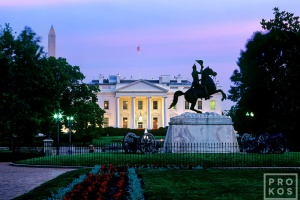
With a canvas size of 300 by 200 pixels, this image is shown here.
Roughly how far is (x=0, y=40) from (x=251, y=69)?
2380 cm

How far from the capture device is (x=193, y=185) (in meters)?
15.3

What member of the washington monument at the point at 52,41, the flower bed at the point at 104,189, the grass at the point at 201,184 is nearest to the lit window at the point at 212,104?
the washington monument at the point at 52,41

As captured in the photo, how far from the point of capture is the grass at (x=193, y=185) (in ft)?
43.0

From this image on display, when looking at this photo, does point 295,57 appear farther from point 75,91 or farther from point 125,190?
point 75,91

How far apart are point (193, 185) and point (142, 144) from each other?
43.3ft

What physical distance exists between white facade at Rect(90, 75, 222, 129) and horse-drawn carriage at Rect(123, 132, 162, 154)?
251 feet

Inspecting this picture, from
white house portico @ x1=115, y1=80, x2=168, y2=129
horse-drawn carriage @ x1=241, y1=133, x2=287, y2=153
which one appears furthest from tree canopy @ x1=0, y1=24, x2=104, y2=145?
white house portico @ x1=115, y1=80, x2=168, y2=129

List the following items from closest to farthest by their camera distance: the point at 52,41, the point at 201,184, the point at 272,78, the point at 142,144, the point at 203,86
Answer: the point at 201,184 < the point at 142,144 < the point at 203,86 < the point at 272,78 < the point at 52,41

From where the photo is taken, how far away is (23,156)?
3241 centimetres

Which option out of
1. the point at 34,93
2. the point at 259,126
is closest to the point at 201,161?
the point at 34,93

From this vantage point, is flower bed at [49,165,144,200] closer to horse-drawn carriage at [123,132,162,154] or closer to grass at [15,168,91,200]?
grass at [15,168,91,200]

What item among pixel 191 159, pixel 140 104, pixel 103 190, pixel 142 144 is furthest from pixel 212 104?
pixel 103 190

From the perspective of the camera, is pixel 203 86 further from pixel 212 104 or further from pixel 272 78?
pixel 212 104

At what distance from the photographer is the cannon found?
28375 mm
